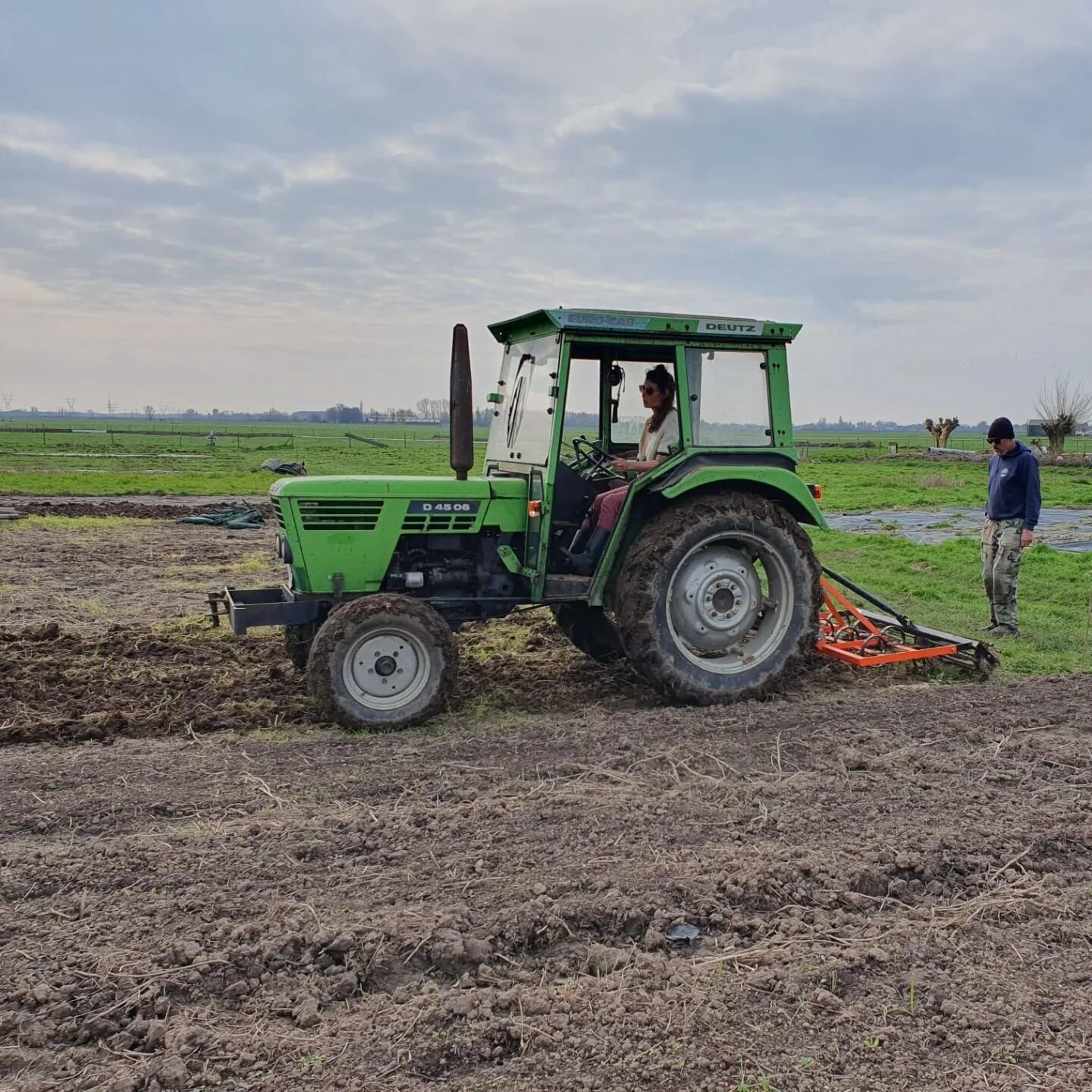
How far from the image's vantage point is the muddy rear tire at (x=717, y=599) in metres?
6.27

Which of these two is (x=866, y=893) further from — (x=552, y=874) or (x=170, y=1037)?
(x=170, y=1037)

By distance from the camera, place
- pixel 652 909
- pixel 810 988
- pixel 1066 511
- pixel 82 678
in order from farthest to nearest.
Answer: pixel 1066 511
pixel 82 678
pixel 652 909
pixel 810 988

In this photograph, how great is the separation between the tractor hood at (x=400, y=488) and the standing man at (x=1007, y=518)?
4456 millimetres

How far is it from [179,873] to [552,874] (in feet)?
4.64

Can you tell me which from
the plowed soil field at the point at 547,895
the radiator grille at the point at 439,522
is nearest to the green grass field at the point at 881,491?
the plowed soil field at the point at 547,895

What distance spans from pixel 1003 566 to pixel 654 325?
13.9ft

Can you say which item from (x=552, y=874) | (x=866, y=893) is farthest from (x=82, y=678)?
(x=866, y=893)

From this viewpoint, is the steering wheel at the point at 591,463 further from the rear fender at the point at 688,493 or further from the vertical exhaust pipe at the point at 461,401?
the vertical exhaust pipe at the point at 461,401

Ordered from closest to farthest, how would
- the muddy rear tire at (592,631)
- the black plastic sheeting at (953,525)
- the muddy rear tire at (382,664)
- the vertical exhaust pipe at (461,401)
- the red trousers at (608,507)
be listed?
1. the vertical exhaust pipe at (461,401)
2. the muddy rear tire at (382,664)
3. the red trousers at (608,507)
4. the muddy rear tire at (592,631)
5. the black plastic sheeting at (953,525)

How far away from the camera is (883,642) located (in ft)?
24.3

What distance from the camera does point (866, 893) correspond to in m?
3.84

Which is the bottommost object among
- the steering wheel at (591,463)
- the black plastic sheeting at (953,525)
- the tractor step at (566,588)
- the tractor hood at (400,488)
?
the black plastic sheeting at (953,525)

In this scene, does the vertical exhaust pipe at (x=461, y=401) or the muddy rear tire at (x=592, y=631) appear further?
the muddy rear tire at (x=592, y=631)

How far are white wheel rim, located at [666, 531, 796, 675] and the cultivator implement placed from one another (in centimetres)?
41
